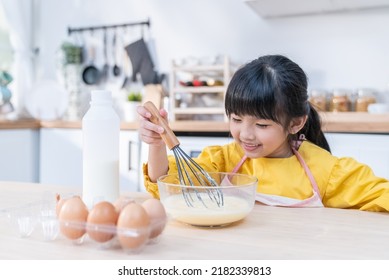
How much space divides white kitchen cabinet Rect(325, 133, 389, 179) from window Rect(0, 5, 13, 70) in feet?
8.04

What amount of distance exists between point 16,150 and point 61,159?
278 mm

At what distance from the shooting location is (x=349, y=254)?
583mm

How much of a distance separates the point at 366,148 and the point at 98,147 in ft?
5.13

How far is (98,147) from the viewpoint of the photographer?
30.8 inches

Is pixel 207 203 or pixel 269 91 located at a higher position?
pixel 269 91

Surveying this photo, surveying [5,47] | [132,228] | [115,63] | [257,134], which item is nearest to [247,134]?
[257,134]

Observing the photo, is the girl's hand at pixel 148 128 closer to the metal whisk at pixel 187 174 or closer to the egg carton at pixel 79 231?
the metal whisk at pixel 187 174

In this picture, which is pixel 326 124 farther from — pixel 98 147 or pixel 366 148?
pixel 98 147

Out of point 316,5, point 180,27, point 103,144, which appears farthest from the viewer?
point 180,27

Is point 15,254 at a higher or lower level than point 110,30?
lower

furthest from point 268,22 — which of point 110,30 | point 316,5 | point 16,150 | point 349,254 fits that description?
point 349,254

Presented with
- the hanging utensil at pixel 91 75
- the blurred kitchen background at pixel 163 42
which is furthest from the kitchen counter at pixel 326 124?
the hanging utensil at pixel 91 75
